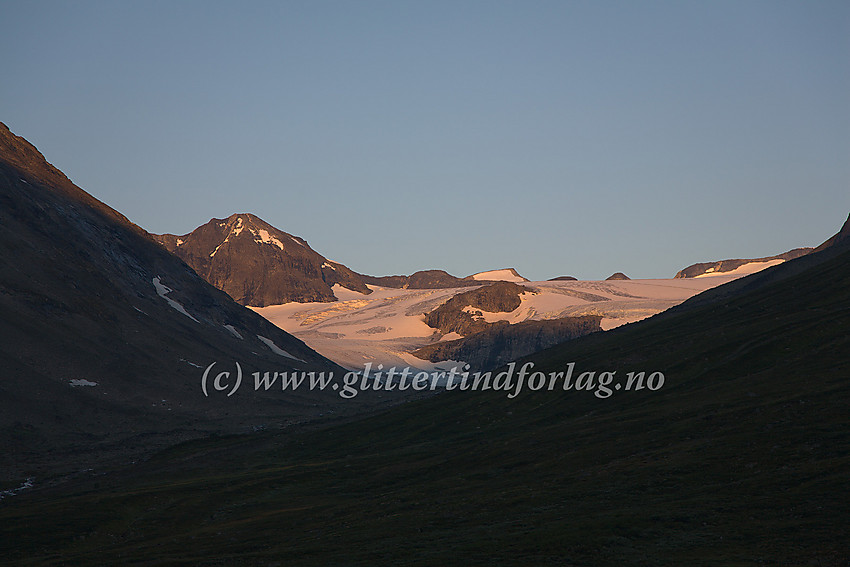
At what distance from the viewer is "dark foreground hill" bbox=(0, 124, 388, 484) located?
374 ft

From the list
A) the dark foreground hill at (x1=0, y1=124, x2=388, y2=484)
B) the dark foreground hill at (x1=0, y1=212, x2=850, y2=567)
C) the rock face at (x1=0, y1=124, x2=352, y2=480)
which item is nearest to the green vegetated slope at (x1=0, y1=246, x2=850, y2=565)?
the dark foreground hill at (x1=0, y1=212, x2=850, y2=567)

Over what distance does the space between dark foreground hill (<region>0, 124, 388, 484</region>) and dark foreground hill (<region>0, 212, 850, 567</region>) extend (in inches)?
856

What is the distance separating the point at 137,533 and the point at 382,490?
826 inches

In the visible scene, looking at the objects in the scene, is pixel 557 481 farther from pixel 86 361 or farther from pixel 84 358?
pixel 84 358

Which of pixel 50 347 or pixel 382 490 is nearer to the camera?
pixel 382 490

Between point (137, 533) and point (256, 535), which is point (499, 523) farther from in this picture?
point (137, 533)

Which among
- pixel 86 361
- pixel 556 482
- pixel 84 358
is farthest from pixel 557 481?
pixel 84 358

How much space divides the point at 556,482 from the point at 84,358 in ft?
375

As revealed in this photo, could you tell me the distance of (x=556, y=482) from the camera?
5719cm

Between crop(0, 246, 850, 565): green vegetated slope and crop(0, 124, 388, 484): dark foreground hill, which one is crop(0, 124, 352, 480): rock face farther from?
crop(0, 246, 850, 565): green vegetated slope

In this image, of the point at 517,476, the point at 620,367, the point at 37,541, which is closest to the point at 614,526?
the point at 517,476

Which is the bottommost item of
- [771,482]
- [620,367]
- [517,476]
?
[517,476]

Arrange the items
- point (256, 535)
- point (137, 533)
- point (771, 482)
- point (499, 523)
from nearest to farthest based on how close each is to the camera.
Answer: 1. point (771, 482)
2. point (499, 523)
3. point (256, 535)
4. point (137, 533)

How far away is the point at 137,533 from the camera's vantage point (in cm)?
6150
